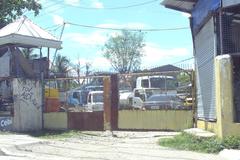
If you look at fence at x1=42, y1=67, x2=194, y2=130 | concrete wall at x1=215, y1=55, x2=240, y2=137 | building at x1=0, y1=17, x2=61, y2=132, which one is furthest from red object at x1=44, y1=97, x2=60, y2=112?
concrete wall at x1=215, y1=55, x2=240, y2=137

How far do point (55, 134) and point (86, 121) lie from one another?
170 centimetres

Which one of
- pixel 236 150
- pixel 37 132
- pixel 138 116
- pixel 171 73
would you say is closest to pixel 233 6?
pixel 236 150

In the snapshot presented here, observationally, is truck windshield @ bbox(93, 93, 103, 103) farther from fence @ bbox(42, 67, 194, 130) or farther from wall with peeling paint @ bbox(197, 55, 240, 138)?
wall with peeling paint @ bbox(197, 55, 240, 138)

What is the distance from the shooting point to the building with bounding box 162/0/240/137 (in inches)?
532

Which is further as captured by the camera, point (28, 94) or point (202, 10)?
point (28, 94)

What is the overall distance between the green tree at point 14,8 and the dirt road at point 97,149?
57.2ft

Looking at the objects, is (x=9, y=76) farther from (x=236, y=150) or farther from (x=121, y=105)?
(x=236, y=150)

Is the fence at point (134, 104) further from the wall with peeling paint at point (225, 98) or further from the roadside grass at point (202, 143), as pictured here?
the wall with peeling paint at point (225, 98)

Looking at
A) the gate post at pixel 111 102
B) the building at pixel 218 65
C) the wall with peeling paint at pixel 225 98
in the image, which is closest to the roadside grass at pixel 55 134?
the gate post at pixel 111 102

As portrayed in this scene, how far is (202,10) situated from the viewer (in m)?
16.7

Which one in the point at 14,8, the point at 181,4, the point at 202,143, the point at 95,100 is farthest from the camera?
the point at 14,8

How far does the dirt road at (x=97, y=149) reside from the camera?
12.5 metres

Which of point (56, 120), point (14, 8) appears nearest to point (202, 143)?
point (56, 120)

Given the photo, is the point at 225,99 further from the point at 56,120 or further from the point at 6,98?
the point at 6,98
